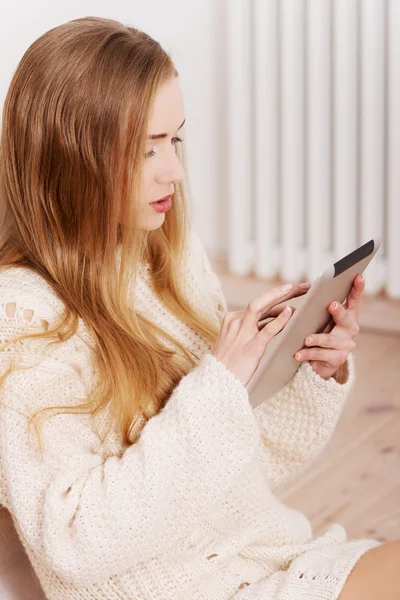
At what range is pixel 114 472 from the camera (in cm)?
95

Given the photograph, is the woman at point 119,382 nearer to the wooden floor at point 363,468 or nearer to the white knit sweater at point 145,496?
the white knit sweater at point 145,496

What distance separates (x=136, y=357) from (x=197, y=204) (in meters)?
2.23

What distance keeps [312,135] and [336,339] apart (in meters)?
1.80

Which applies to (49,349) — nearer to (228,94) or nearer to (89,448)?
(89,448)

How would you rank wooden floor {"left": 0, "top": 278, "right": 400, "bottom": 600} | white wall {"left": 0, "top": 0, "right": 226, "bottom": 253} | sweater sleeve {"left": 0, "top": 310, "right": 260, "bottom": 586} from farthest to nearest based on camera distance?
white wall {"left": 0, "top": 0, "right": 226, "bottom": 253} → wooden floor {"left": 0, "top": 278, "right": 400, "bottom": 600} → sweater sleeve {"left": 0, "top": 310, "right": 260, "bottom": 586}

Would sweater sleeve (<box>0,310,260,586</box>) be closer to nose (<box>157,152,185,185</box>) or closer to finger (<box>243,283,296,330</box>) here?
finger (<box>243,283,296,330</box>)

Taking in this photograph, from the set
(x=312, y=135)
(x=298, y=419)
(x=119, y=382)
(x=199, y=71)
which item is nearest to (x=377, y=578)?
(x=298, y=419)

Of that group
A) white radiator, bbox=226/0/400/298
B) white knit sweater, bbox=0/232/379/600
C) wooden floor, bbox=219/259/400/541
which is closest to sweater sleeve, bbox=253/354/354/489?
white knit sweater, bbox=0/232/379/600

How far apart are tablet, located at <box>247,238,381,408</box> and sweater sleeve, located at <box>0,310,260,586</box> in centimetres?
7

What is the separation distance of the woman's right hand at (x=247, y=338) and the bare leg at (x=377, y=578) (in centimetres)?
25

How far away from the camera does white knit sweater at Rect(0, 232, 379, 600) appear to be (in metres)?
0.94

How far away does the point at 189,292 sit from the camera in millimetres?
→ 1313

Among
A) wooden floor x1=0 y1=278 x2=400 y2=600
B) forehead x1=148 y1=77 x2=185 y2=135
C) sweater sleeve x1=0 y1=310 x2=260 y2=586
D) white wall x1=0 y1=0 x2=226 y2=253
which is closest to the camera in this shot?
sweater sleeve x1=0 y1=310 x2=260 y2=586

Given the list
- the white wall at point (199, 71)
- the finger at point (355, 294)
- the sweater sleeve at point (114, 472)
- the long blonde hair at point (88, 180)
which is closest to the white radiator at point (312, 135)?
the white wall at point (199, 71)
